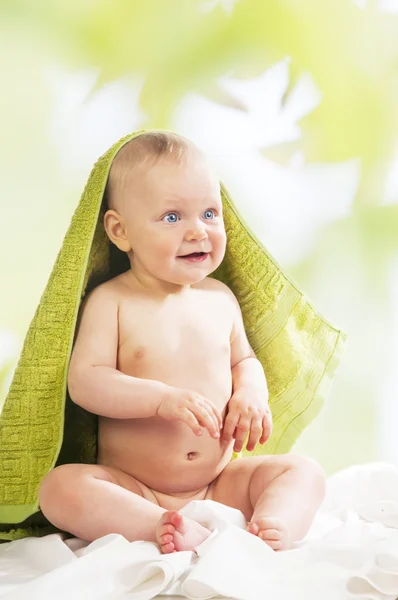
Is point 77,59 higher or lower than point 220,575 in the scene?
higher

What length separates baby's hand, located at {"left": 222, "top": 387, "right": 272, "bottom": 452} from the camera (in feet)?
4.05

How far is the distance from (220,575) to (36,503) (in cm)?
43

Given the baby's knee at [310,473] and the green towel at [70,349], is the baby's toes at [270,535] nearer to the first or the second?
the baby's knee at [310,473]

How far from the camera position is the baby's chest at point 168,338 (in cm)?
126

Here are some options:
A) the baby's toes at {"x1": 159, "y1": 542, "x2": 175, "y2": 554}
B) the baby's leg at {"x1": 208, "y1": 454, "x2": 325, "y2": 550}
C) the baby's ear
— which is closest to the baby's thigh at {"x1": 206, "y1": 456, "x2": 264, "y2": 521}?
the baby's leg at {"x1": 208, "y1": 454, "x2": 325, "y2": 550}

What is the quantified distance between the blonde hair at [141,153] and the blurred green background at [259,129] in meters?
0.48

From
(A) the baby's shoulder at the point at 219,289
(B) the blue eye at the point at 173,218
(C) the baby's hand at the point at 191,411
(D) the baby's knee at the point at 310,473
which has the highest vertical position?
(B) the blue eye at the point at 173,218

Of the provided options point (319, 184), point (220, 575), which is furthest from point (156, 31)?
point (220, 575)

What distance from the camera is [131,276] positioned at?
1.33 m

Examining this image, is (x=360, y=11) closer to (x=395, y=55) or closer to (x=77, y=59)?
(x=395, y=55)

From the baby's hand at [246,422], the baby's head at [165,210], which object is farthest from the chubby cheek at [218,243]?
the baby's hand at [246,422]

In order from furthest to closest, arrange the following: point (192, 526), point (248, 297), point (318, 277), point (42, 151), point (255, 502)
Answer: point (318, 277) → point (42, 151) → point (248, 297) → point (255, 502) → point (192, 526)

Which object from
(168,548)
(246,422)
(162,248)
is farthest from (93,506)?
(162,248)

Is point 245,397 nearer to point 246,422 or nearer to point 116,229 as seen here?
point 246,422
